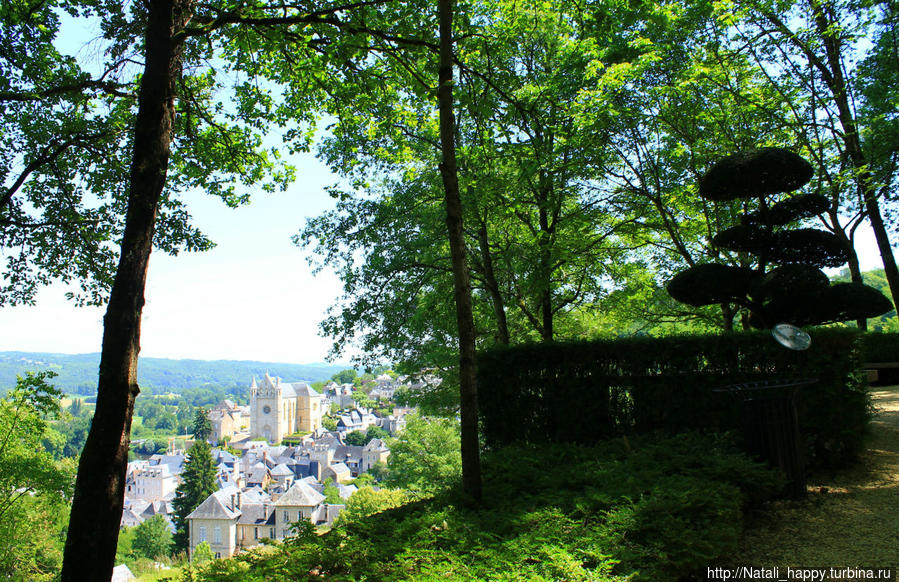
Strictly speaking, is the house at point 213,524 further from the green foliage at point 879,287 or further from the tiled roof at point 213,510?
the green foliage at point 879,287

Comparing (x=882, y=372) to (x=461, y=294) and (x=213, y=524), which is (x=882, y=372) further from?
(x=213, y=524)

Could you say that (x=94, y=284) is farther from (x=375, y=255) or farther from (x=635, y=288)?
(x=635, y=288)

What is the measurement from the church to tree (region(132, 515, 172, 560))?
78.1 m

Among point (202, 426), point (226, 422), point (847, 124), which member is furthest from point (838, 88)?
point (226, 422)

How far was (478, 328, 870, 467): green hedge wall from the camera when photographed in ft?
20.7

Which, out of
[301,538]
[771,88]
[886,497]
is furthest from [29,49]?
[771,88]

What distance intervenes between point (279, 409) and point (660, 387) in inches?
5858

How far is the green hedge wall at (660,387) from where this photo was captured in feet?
20.7

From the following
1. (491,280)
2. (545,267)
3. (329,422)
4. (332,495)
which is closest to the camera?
(545,267)

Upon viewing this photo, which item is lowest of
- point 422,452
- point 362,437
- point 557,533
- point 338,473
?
point 338,473

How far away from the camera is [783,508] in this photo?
4.95 metres

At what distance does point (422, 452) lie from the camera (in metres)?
21.7

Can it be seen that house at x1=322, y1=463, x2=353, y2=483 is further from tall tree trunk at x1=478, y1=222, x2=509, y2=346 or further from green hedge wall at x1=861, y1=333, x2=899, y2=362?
green hedge wall at x1=861, y1=333, x2=899, y2=362

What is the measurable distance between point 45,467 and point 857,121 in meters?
21.7
